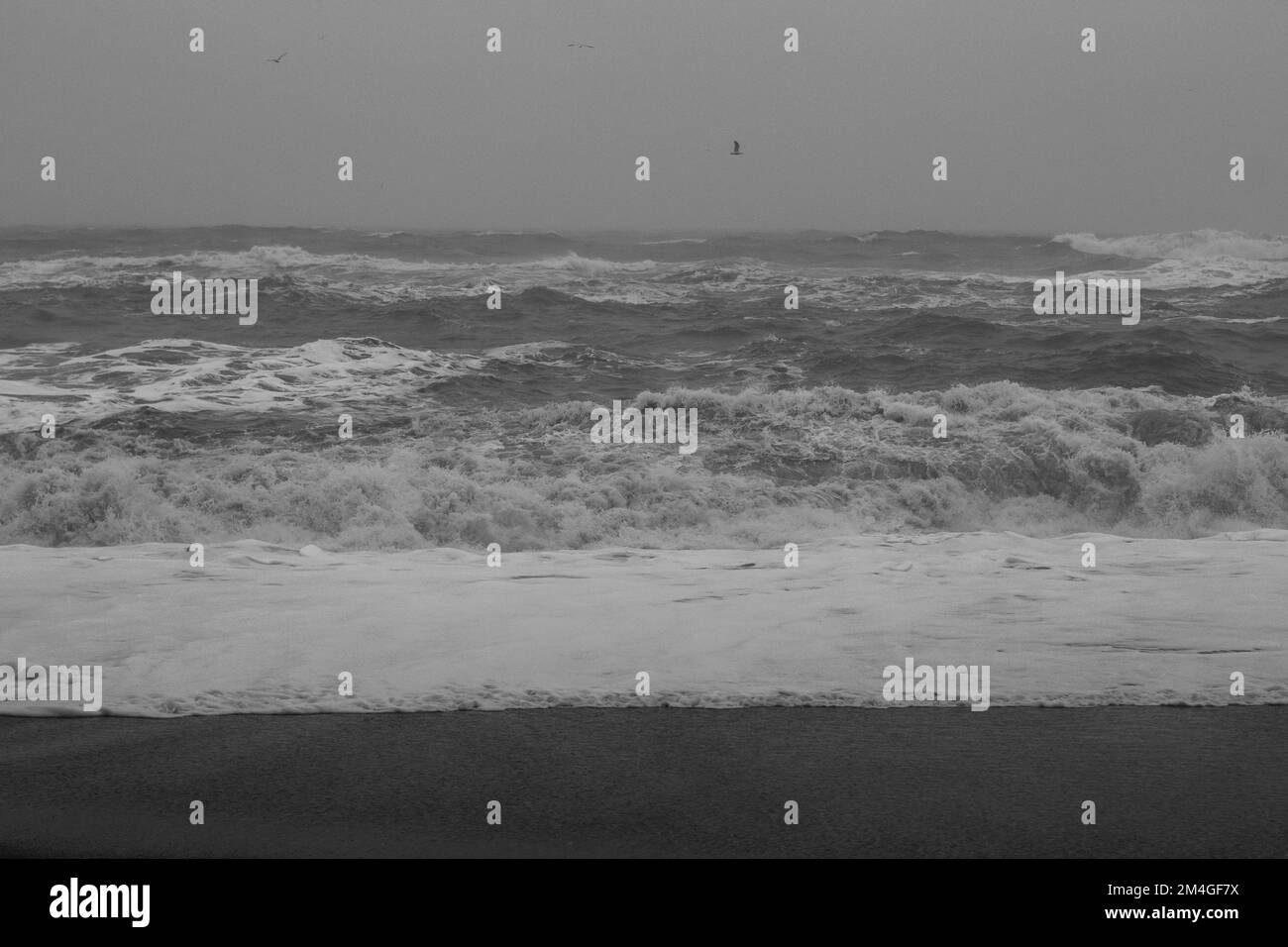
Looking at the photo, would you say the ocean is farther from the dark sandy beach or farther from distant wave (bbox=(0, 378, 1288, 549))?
the dark sandy beach

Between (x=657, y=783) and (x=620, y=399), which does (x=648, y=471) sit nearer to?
(x=620, y=399)

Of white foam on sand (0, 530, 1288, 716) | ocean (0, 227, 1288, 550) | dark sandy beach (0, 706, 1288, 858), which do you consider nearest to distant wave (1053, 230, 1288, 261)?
ocean (0, 227, 1288, 550)

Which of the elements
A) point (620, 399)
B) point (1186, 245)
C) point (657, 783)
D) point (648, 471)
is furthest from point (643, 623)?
point (1186, 245)

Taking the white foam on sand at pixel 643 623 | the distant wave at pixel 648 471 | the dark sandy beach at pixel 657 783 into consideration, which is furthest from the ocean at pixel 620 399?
the dark sandy beach at pixel 657 783

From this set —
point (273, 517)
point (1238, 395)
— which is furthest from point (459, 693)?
point (1238, 395)

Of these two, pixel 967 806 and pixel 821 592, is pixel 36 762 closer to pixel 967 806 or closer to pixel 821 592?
pixel 967 806
